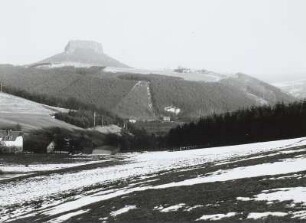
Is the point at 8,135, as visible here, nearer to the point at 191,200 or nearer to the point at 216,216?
the point at 191,200

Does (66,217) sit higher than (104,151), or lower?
lower


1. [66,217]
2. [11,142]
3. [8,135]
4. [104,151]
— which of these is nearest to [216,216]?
[66,217]

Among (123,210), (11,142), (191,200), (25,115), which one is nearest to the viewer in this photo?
(191,200)

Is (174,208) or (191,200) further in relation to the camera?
(191,200)

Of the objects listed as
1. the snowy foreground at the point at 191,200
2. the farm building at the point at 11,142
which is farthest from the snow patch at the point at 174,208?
the farm building at the point at 11,142

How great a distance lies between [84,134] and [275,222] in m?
134

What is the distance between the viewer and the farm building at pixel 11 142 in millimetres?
104438

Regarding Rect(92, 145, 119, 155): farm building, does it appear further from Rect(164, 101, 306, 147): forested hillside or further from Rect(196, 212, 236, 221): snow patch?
Rect(196, 212, 236, 221): snow patch

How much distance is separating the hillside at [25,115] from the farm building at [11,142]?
19.6 metres

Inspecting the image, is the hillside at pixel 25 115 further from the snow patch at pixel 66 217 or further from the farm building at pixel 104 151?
the snow patch at pixel 66 217

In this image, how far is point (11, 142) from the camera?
351 feet

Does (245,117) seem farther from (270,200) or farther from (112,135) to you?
(270,200)

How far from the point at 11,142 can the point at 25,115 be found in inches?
1862

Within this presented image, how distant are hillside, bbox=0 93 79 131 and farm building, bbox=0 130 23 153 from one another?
19.6m
